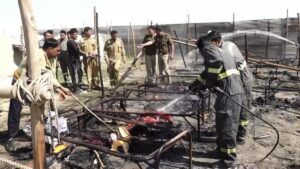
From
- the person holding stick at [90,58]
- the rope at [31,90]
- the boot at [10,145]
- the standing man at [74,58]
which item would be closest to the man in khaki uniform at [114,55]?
the person holding stick at [90,58]

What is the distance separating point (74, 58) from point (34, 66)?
926 cm

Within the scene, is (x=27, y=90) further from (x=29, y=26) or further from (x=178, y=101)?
(x=178, y=101)

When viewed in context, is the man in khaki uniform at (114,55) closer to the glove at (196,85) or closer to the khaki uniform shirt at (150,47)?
the khaki uniform shirt at (150,47)

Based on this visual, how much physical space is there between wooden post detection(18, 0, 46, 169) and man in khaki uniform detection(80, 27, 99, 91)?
28.6 feet

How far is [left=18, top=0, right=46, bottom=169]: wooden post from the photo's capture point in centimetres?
269

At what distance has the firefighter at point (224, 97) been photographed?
5168 millimetres

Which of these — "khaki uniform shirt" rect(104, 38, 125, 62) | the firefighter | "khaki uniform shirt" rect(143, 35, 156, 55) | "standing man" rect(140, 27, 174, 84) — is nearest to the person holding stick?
"khaki uniform shirt" rect(104, 38, 125, 62)

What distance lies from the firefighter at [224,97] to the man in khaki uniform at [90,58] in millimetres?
6977

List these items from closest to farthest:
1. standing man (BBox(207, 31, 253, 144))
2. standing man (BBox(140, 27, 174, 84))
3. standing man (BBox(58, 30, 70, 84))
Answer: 1. standing man (BBox(207, 31, 253, 144))
2. standing man (BBox(140, 27, 174, 84))
3. standing man (BBox(58, 30, 70, 84))

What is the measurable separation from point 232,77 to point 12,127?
3.99m

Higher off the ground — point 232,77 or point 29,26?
point 29,26

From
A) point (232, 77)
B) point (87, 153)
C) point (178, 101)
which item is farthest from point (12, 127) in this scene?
point (232, 77)

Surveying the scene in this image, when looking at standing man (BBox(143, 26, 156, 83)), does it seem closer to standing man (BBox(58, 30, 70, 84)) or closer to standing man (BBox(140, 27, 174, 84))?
standing man (BBox(140, 27, 174, 84))

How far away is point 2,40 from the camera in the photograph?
15984 millimetres
